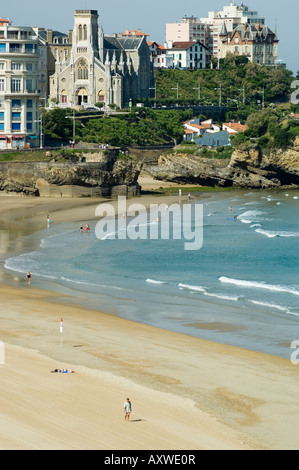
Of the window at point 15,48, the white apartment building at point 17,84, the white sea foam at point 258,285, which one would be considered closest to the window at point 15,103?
the white apartment building at point 17,84

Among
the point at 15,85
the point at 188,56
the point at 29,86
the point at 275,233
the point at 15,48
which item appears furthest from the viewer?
the point at 188,56

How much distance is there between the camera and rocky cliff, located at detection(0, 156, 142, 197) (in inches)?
3206

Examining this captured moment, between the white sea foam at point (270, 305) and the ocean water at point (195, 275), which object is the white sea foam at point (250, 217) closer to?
the ocean water at point (195, 275)

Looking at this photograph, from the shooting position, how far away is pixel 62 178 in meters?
82.1

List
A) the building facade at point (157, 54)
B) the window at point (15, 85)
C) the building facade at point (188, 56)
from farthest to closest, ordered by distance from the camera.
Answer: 1. the building facade at point (157, 54)
2. the building facade at point (188, 56)
3. the window at point (15, 85)

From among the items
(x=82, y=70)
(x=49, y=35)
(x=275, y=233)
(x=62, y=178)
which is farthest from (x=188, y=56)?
(x=275, y=233)

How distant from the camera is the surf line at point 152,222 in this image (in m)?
63.5

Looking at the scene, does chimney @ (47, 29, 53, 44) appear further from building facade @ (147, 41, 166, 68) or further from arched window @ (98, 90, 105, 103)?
arched window @ (98, 90, 105, 103)

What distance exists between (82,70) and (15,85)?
127ft

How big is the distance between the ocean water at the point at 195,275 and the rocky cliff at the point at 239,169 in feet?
80.6

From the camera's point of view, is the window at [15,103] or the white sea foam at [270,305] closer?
the white sea foam at [270,305]

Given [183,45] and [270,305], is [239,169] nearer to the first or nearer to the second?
[270,305]

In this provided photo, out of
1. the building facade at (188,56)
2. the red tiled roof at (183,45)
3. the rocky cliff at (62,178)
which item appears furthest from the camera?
the red tiled roof at (183,45)

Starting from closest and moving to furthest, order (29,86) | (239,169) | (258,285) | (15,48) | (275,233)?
(258,285) → (275,233) → (15,48) → (29,86) → (239,169)
